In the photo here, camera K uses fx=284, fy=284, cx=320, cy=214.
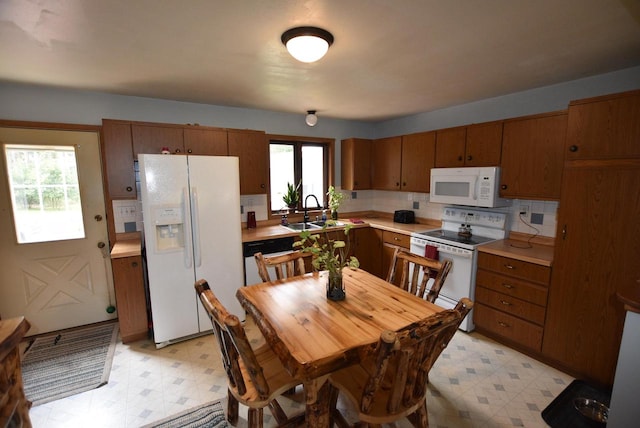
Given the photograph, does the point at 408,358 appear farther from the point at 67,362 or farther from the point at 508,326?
the point at 67,362

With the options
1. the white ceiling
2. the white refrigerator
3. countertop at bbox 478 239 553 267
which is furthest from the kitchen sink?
countertop at bbox 478 239 553 267

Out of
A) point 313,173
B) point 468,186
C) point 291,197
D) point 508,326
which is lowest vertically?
point 508,326

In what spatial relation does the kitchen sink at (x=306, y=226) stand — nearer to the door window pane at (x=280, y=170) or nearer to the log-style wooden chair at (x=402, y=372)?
the door window pane at (x=280, y=170)

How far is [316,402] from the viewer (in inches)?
→ 49.6

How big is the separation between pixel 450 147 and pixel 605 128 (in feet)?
4.41

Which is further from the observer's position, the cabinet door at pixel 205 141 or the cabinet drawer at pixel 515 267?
the cabinet door at pixel 205 141

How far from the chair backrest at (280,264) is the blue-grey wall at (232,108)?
1.98 m

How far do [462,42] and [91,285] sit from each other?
152 inches

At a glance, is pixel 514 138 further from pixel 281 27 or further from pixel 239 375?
pixel 239 375

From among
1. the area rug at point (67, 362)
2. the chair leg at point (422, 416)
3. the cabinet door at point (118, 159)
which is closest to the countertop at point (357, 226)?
the cabinet door at point (118, 159)

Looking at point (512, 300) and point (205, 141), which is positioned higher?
point (205, 141)

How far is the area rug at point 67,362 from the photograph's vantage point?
81.0 inches

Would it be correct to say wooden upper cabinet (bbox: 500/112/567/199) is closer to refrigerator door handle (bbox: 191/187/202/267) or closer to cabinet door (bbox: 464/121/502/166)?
cabinet door (bbox: 464/121/502/166)

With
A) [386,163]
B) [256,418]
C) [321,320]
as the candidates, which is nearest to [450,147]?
[386,163]
